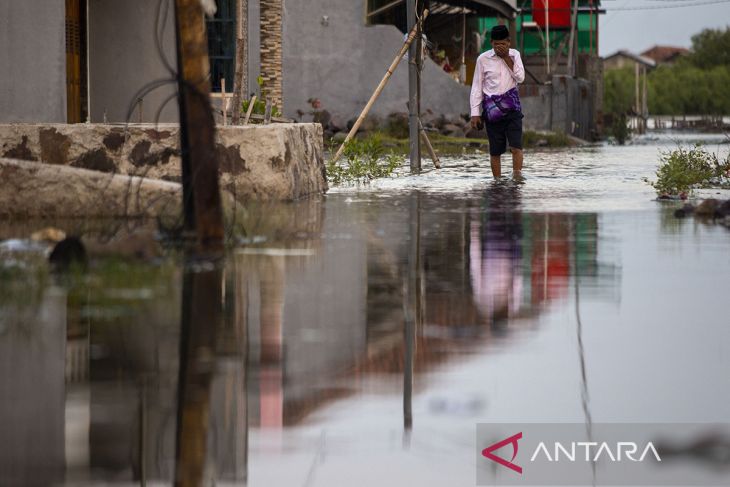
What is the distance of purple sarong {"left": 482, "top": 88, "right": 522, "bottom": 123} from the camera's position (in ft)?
59.6

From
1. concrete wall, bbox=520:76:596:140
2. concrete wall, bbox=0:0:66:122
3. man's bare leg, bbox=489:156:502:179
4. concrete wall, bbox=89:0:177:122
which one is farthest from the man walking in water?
concrete wall, bbox=520:76:596:140

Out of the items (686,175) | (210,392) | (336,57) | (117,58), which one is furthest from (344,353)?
(336,57)

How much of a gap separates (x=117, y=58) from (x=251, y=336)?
17549 millimetres

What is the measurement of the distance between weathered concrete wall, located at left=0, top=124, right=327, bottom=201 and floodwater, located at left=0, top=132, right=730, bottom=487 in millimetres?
3449

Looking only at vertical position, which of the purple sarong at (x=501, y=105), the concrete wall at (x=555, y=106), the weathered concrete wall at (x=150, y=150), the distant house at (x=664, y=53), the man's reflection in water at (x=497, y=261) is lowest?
the man's reflection in water at (x=497, y=261)

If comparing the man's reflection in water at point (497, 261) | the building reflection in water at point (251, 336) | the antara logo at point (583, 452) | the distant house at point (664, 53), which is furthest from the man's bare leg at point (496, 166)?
the distant house at point (664, 53)

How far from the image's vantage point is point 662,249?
395 inches

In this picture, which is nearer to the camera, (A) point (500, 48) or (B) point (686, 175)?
(B) point (686, 175)

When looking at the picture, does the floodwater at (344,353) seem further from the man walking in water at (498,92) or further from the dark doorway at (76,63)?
the dark doorway at (76,63)

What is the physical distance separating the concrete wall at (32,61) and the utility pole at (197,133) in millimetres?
8535

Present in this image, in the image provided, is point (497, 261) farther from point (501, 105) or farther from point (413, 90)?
point (413, 90)

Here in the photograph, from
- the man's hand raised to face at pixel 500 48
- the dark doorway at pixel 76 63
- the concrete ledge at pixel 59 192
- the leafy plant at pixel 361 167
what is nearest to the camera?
the concrete ledge at pixel 59 192

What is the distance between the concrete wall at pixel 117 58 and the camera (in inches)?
919

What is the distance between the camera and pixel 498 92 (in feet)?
59.5
